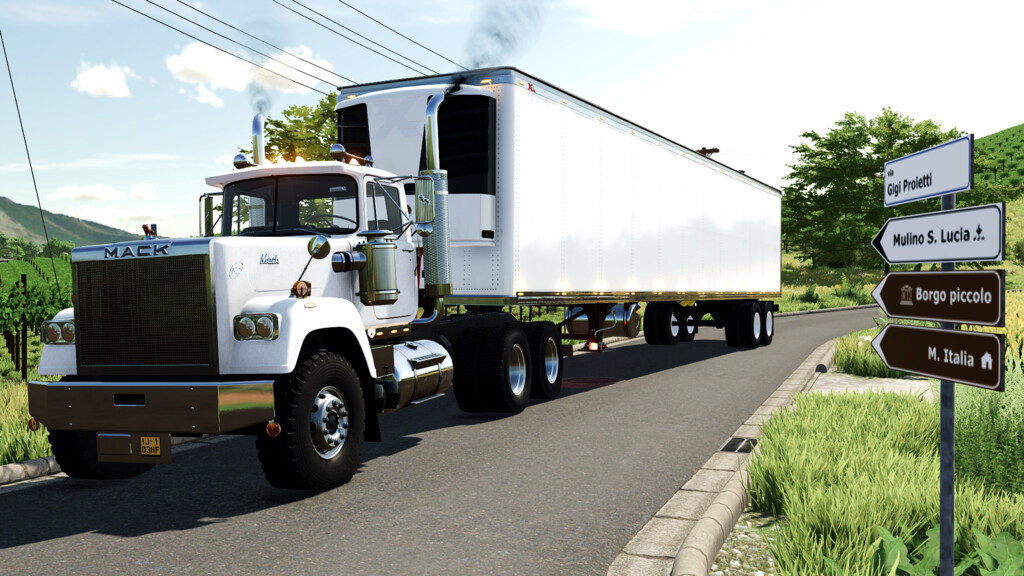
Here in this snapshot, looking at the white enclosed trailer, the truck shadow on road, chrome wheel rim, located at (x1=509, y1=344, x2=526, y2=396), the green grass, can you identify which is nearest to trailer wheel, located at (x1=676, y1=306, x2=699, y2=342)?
the white enclosed trailer

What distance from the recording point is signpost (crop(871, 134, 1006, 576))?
3305 mm

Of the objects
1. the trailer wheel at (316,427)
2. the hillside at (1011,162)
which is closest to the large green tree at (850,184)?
the hillside at (1011,162)

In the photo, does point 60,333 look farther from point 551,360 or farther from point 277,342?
point 551,360

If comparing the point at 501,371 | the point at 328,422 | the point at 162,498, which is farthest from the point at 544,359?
the point at 162,498

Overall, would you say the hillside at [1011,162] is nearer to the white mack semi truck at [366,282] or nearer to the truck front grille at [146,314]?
the white mack semi truck at [366,282]

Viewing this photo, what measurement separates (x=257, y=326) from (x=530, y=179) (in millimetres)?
4799

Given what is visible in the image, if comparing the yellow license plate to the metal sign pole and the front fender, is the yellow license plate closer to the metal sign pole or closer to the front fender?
the front fender

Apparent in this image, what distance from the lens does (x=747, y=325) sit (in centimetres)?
1938

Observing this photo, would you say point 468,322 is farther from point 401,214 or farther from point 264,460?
point 264,460

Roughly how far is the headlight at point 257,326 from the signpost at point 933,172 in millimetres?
4274

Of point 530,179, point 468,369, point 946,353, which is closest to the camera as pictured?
point 946,353

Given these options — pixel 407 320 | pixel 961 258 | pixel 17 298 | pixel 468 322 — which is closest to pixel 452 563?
pixel 961 258

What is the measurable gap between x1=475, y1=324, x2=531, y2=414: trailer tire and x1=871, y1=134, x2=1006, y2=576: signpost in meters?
5.93

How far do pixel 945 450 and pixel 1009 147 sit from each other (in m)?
169
